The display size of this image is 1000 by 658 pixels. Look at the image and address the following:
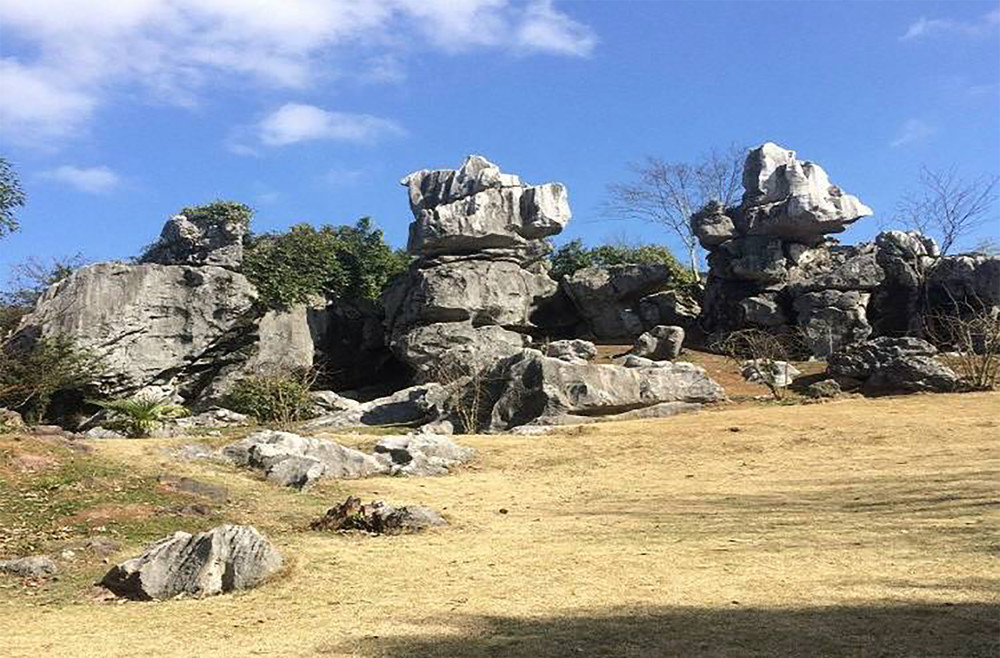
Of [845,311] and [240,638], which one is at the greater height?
[845,311]

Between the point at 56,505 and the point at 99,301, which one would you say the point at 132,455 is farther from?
the point at 99,301

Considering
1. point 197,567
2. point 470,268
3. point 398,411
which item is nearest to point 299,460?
point 197,567

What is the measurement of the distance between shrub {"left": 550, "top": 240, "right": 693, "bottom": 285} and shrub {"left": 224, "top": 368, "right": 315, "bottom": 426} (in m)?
17.7

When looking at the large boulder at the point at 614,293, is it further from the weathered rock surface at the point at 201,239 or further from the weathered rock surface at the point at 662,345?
the weathered rock surface at the point at 201,239

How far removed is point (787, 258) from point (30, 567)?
99.6ft

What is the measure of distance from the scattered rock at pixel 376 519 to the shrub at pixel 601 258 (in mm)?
31104

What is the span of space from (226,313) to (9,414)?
38.4 ft

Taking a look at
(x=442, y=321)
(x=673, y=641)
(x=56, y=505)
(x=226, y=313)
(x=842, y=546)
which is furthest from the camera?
(x=442, y=321)

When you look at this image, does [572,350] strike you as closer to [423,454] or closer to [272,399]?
[272,399]

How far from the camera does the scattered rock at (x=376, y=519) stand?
9.45 m

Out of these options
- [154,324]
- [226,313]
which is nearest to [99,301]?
[154,324]

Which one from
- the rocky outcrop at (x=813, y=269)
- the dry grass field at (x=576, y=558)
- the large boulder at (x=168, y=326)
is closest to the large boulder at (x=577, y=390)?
the dry grass field at (x=576, y=558)

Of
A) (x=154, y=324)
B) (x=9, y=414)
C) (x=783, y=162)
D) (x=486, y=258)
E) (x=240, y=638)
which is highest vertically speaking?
(x=783, y=162)

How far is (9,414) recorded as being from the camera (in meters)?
17.6
